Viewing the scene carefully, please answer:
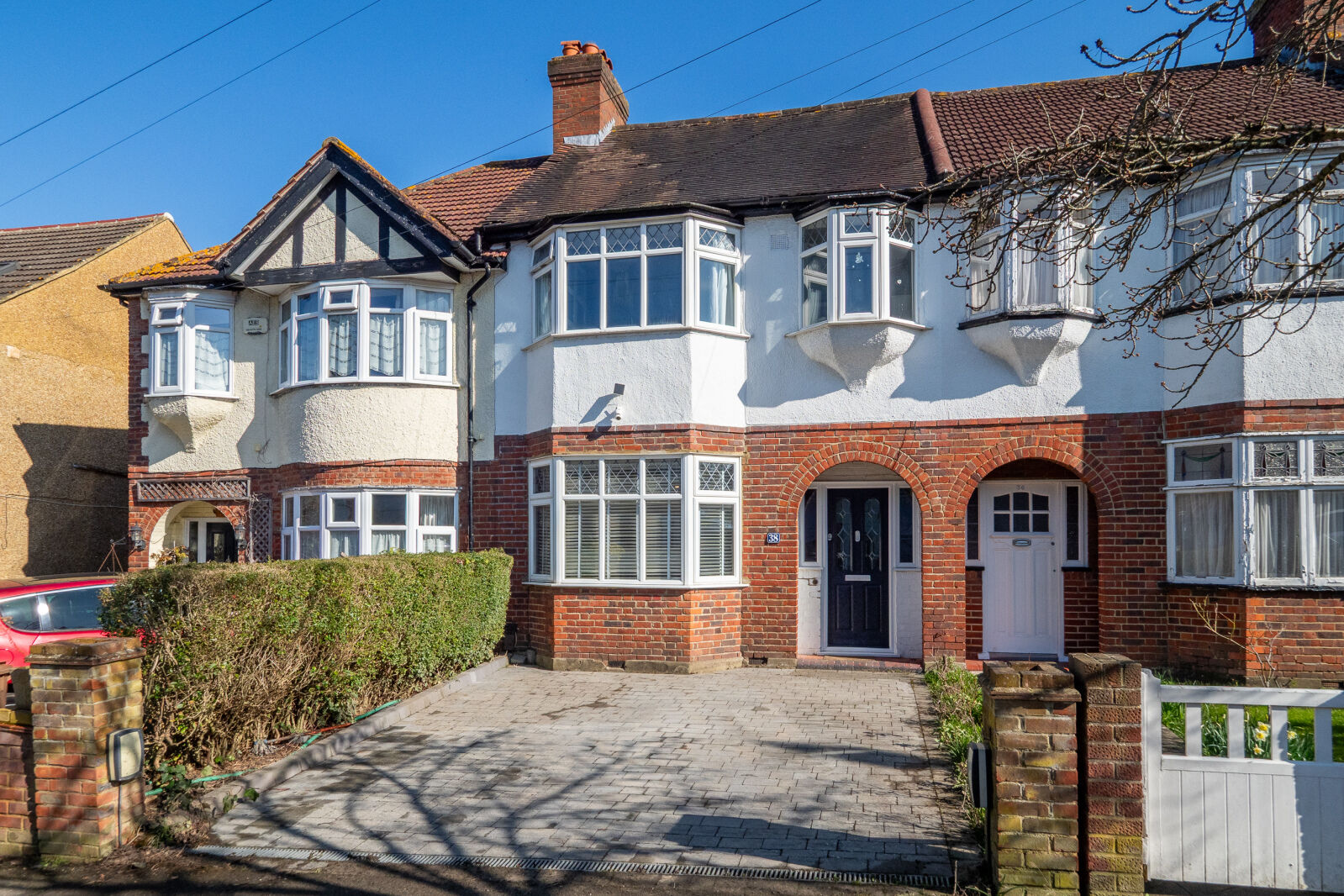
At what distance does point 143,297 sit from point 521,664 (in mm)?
8689

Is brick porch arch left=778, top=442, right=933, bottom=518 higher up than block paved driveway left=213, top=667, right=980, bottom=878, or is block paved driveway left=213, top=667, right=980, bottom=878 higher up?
brick porch arch left=778, top=442, right=933, bottom=518

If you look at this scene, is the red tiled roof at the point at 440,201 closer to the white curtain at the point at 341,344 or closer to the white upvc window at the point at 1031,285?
the white curtain at the point at 341,344

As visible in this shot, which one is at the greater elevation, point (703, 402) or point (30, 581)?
point (703, 402)

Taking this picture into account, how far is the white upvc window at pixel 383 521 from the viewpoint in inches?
541

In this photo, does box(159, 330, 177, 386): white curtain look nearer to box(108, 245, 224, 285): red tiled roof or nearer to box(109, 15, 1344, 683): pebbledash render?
box(109, 15, 1344, 683): pebbledash render

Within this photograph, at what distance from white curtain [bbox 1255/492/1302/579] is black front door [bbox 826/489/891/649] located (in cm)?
427

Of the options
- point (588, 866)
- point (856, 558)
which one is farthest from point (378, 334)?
point (588, 866)

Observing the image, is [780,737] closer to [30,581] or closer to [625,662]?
[625,662]

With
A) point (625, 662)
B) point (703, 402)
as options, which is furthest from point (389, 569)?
point (703, 402)

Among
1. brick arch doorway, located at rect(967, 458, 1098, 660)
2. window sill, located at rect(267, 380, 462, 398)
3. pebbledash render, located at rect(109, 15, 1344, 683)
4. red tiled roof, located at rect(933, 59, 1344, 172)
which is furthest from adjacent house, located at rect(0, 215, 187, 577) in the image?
red tiled roof, located at rect(933, 59, 1344, 172)

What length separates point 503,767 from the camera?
24.7 feet

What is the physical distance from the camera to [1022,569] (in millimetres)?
12664

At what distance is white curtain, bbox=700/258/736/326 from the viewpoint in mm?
12500

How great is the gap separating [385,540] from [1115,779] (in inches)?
434
